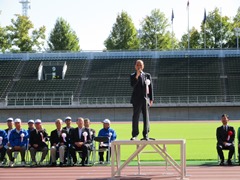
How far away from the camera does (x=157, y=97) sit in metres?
60.7

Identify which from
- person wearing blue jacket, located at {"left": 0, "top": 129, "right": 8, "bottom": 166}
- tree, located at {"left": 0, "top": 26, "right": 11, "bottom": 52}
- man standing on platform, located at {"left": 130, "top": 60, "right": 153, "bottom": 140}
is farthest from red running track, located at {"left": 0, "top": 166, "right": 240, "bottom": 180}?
tree, located at {"left": 0, "top": 26, "right": 11, "bottom": 52}

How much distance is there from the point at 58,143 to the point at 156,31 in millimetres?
63458

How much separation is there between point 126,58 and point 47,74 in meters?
8.85

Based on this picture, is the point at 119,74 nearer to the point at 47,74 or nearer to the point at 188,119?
the point at 47,74

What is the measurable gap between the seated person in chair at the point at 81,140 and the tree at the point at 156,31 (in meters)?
62.2

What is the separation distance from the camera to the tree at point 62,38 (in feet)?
267

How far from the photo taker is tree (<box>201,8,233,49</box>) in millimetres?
80938

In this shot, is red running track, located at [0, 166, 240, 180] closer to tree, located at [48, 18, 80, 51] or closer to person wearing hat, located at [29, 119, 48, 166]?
person wearing hat, located at [29, 119, 48, 166]

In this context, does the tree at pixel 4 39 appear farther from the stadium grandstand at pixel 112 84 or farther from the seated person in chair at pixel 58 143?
the seated person in chair at pixel 58 143

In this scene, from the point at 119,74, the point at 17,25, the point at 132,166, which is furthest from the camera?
the point at 17,25

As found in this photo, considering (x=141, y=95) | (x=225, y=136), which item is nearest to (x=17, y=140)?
(x=225, y=136)

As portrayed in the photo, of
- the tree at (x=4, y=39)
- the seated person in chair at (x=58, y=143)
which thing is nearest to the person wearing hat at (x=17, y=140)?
the seated person in chair at (x=58, y=143)

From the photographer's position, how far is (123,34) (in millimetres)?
81250

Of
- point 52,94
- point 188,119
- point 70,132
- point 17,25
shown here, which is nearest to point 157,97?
point 188,119
